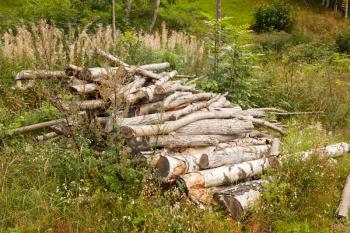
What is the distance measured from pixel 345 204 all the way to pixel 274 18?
89.7 ft

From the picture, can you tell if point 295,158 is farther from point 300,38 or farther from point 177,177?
point 300,38

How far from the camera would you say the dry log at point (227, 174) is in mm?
6155

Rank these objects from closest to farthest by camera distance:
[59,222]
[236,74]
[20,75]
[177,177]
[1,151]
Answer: [59,222], [177,177], [1,151], [20,75], [236,74]

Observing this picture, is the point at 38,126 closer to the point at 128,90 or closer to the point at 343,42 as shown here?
the point at 128,90

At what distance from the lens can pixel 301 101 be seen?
36.9 feet

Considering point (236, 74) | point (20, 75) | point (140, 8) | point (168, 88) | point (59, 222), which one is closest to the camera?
point (59, 222)

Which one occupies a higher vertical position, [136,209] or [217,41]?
[217,41]

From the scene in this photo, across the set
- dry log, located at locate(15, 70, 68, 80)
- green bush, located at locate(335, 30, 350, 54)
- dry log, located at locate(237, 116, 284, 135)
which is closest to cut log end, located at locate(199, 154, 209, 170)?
dry log, located at locate(15, 70, 68, 80)

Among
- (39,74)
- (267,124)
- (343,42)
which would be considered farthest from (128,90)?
(343,42)

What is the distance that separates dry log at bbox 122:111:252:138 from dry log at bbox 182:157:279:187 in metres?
0.91

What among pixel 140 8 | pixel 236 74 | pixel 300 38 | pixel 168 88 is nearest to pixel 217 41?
pixel 236 74

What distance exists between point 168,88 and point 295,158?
2.43 m

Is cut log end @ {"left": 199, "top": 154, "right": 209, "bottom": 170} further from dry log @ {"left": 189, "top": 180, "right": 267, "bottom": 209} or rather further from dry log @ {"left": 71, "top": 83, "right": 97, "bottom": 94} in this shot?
dry log @ {"left": 71, "top": 83, "right": 97, "bottom": 94}

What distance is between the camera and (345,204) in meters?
6.69
